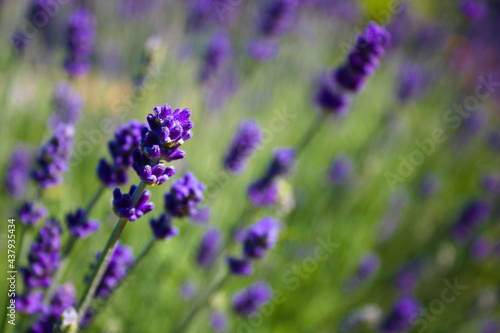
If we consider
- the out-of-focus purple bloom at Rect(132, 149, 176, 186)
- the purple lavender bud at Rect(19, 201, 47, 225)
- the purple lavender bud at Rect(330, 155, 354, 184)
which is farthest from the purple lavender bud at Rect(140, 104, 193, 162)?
the purple lavender bud at Rect(330, 155, 354, 184)

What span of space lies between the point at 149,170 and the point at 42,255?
57 centimetres

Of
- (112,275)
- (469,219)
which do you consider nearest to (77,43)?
(112,275)

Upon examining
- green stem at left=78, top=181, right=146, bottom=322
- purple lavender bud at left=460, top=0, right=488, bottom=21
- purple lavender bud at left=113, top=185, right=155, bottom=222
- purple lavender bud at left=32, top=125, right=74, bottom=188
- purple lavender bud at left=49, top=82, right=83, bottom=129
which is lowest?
green stem at left=78, top=181, right=146, bottom=322

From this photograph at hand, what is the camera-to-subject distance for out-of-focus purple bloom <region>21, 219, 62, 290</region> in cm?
121

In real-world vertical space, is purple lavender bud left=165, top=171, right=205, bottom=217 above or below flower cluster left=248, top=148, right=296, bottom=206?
below

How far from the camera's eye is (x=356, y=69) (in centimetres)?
165

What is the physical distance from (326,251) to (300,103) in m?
2.81

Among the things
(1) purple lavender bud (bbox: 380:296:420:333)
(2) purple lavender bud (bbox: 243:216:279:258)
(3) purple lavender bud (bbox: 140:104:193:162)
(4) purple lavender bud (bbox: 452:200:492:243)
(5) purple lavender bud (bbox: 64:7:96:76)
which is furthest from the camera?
(4) purple lavender bud (bbox: 452:200:492:243)

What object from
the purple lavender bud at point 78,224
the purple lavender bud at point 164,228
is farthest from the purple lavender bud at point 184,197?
the purple lavender bud at point 78,224

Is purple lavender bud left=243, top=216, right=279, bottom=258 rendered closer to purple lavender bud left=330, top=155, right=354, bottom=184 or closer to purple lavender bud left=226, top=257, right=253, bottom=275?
purple lavender bud left=226, top=257, right=253, bottom=275

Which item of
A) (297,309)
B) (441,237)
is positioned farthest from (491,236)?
(297,309)

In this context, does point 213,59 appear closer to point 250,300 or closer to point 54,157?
point 250,300

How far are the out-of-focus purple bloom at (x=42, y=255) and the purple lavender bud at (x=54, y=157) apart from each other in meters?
0.15

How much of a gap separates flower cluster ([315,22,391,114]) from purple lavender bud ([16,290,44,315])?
1321 millimetres
